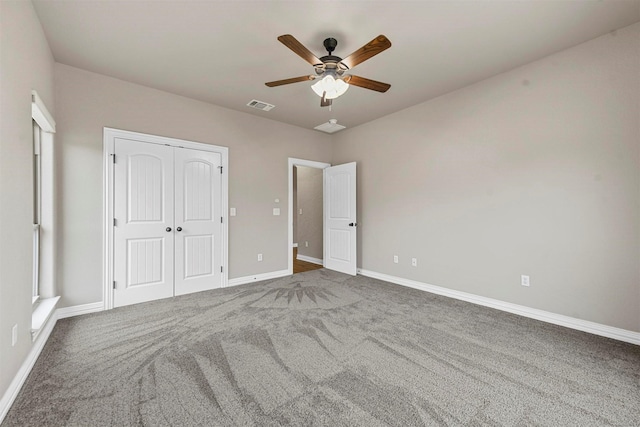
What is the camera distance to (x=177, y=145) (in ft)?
12.1

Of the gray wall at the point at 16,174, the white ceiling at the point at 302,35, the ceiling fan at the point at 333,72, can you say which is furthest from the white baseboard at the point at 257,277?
the ceiling fan at the point at 333,72

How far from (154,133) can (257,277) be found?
2.58 metres

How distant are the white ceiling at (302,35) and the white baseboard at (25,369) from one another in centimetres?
266

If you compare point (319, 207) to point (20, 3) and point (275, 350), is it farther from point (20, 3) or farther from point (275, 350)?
point (20, 3)

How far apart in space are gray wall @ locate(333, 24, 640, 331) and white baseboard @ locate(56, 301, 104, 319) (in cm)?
408

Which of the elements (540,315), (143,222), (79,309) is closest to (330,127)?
(143,222)

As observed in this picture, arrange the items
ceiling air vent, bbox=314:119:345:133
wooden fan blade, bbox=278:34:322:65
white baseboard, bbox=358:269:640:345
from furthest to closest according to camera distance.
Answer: ceiling air vent, bbox=314:119:345:133 < white baseboard, bbox=358:269:640:345 < wooden fan blade, bbox=278:34:322:65

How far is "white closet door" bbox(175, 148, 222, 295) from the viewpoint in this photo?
3703 mm

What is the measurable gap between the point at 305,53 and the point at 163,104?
8.15ft

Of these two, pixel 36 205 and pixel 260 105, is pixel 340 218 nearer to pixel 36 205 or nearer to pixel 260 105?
pixel 260 105

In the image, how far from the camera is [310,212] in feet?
21.7

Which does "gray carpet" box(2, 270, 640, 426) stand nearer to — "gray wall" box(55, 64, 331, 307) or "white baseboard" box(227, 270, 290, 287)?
"gray wall" box(55, 64, 331, 307)

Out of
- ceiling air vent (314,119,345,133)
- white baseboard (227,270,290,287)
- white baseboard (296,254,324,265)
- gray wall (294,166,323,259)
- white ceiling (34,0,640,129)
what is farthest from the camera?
gray wall (294,166,323,259)

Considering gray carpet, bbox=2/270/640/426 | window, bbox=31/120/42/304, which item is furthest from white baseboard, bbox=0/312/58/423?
window, bbox=31/120/42/304
